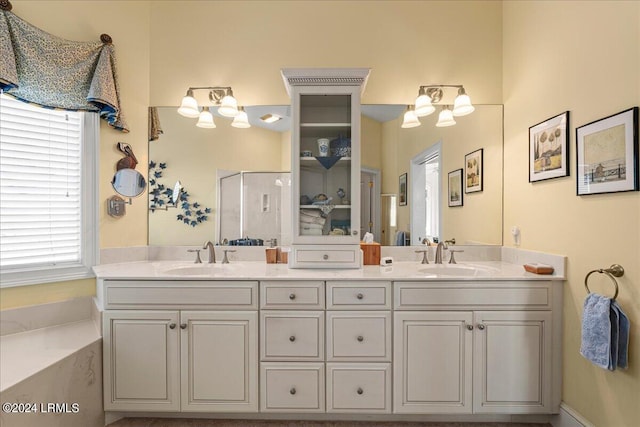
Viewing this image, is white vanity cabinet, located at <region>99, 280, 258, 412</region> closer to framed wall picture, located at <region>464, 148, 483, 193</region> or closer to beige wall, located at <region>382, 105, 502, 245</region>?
beige wall, located at <region>382, 105, 502, 245</region>

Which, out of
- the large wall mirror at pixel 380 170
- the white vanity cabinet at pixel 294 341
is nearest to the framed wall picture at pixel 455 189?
the large wall mirror at pixel 380 170

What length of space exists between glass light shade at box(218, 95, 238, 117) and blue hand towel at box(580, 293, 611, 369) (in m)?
2.37

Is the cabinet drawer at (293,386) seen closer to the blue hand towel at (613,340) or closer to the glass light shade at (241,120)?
the blue hand towel at (613,340)

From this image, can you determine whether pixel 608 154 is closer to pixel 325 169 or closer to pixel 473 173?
pixel 473 173

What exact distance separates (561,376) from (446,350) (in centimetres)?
65

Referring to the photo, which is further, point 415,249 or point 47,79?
point 415,249

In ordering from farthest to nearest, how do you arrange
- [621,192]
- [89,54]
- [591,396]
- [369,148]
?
[369,148], [89,54], [591,396], [621,192]

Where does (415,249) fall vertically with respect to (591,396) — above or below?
above

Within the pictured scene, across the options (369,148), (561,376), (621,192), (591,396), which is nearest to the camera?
(621,192)

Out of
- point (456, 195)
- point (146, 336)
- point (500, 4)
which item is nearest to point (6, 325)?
point (146, 336)

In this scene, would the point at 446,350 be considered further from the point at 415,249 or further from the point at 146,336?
the point at 146,336

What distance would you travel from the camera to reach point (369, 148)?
2352 millimetres

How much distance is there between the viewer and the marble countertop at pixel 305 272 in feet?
5.98

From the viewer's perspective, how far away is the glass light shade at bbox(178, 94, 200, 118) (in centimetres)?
232
